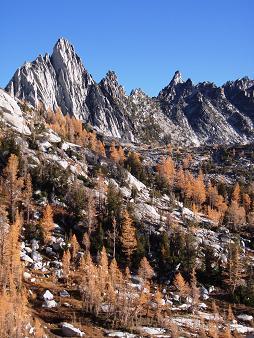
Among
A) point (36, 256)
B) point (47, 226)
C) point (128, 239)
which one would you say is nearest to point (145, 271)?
point (128, 239)

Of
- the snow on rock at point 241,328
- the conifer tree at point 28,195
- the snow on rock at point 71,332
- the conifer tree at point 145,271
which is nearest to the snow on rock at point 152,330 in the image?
the snow on rock at point 71,332

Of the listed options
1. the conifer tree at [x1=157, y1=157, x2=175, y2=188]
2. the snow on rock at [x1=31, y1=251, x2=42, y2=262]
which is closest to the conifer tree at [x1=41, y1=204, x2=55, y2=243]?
the snow on rock at [x1=31, y1=251, x2=42, y2=262]

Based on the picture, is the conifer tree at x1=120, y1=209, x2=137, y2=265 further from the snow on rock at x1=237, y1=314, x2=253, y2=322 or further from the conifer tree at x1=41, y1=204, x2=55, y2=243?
the snow on rock at x1=237, y1=314, x2=253, y2=322

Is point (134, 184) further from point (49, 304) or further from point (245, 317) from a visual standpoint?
point (49, 304)

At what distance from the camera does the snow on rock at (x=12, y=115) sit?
6171 inches

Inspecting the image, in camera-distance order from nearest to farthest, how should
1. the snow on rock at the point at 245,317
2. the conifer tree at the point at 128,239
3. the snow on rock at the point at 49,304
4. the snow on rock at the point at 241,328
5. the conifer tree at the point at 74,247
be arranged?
1. the snow on rock at the point at 49,304
2. the snow on rock at the point at 241,328
3. the snow on rock at the point at 245,317
4. the conifer tree at the point at 74,247
5. the conifer tree at the point at 128,239

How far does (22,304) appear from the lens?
61969 mm

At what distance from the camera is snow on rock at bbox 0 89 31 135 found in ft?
514

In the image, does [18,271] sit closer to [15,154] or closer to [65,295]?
[65,295]

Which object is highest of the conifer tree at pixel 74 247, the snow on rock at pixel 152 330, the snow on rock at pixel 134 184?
the snow on rock at pixel 134 184

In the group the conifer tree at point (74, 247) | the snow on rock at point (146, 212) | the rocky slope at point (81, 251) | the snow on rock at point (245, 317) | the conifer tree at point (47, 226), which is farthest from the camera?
the snow on rock at point (146, 212)

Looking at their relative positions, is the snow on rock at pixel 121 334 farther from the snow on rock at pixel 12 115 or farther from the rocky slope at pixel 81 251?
the snow on rock at pixel 12 115

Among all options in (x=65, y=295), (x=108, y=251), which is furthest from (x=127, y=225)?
(x=65, y=295)

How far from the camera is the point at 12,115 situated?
541 ft
